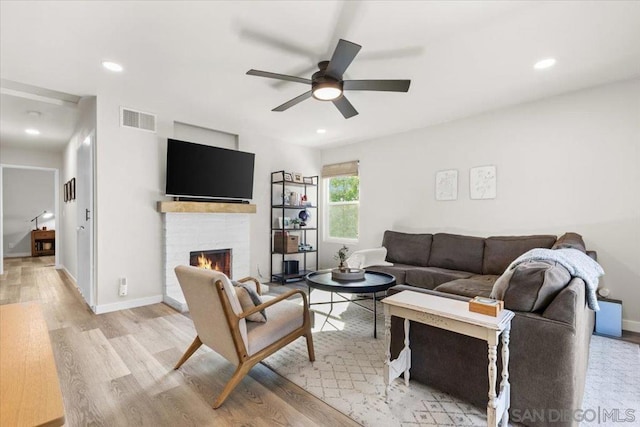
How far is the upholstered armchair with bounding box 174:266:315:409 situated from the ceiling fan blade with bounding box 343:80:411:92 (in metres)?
1.79

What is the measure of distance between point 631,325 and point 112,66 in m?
5.60

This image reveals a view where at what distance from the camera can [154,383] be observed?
212cm

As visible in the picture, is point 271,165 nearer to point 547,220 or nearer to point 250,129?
point 250,129

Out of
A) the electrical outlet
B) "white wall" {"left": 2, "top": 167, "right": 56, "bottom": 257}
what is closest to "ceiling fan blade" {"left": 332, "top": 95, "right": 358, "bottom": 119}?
the electrical outlet

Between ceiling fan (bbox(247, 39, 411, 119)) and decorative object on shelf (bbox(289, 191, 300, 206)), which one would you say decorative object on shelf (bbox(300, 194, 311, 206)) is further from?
ceiling fan (bbox(247, 39, 411, 119))

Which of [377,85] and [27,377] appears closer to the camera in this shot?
[27,377]

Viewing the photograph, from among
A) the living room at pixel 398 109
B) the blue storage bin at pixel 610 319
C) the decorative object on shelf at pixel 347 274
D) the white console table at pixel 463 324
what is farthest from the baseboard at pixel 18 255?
the blue storage bin at pixel 610 319

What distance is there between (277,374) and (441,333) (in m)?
1.21

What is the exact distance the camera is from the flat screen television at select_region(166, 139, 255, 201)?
3938 millimetres

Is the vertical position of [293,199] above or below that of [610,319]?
above

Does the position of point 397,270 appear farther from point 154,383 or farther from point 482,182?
point 154,383

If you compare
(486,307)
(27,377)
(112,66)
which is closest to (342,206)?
(112,66)

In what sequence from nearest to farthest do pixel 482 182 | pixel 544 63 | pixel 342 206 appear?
pixel 544 63 < pixel 482 182 < pixel 342 206

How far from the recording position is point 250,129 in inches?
191
